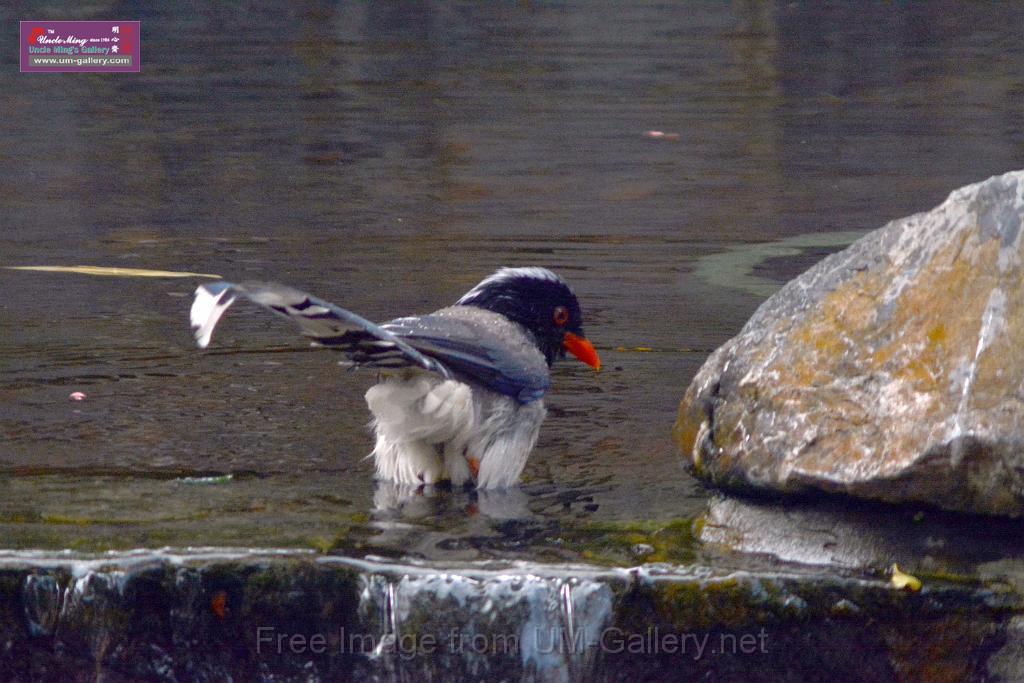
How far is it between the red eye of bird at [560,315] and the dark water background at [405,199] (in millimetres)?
364

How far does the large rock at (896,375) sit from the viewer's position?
14.2ft

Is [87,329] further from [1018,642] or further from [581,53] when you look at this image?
[581,53]

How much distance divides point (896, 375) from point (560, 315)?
154 cm

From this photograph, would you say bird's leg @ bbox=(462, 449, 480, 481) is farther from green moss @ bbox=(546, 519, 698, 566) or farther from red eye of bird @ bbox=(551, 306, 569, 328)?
red eye of bird @ bbox=(551, 306, 569, 328)

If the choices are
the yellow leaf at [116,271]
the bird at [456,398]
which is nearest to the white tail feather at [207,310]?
the bird at [456,398]

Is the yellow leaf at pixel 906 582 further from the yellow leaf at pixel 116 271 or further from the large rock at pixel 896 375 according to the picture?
the yellow leaf at pixel 116 271

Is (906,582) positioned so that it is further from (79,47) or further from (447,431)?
(79,47)

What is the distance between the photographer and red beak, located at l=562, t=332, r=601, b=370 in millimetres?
5883

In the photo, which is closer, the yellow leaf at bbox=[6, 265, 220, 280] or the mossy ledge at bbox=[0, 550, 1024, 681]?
the mossy ledge at bbox=[0, 550, 1024, 681]

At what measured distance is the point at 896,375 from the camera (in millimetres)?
4543

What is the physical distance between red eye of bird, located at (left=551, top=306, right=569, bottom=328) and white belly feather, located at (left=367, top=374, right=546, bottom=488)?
1.73 ft

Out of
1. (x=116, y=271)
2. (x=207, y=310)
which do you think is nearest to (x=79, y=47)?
(x=116, y=271)

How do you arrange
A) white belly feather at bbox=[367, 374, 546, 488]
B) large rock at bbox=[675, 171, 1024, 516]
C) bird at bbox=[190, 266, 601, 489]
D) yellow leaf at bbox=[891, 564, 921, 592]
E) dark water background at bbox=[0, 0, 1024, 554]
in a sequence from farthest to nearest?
1. dark water background at bbox=[0, 0, 1024, 554]
2. white belly feather at bbox=[367, 374, 546, 488]
3. bird at bbox=[190, 266, 601, 489]
4. large rock at bbox=[675, 171, 1024, 516]
5. yellow leaf at bbox=[891, 564, 921, 592]

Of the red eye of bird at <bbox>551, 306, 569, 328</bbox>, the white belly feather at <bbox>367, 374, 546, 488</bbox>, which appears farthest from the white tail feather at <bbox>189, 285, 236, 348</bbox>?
the red eye of bird at <bbox>551, 306, 569, 328</bbox>
